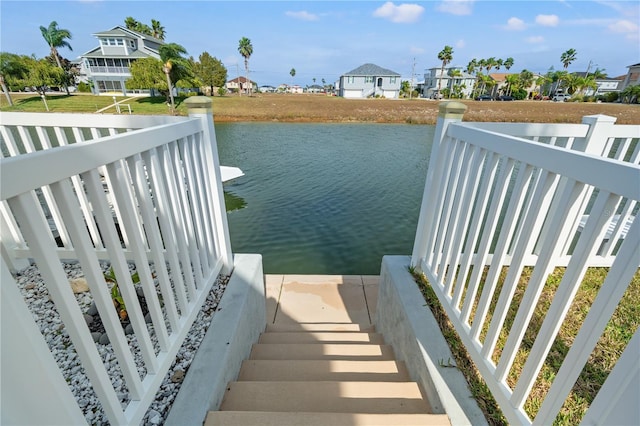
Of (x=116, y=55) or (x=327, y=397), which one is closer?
(x=327, y=397)

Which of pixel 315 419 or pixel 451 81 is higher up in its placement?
pixel 451 81

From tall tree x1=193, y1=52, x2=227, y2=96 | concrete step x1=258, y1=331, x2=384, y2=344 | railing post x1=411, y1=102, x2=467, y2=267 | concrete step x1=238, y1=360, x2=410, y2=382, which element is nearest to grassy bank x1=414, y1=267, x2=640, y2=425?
railing post x1=411, y1=102, x2=467, y2=267

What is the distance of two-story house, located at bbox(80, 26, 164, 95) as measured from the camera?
30.2m

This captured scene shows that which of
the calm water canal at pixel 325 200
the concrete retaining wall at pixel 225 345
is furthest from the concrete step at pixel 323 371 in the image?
the calm water canal at pixel 325 200

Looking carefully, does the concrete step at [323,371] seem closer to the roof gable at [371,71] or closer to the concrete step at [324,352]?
the concrete step at [324,352]

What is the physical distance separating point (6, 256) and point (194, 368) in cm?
206

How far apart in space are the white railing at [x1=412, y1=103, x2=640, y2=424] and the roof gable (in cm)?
5563

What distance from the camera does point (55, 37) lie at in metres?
32.2

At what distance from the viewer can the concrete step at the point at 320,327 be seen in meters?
3.06

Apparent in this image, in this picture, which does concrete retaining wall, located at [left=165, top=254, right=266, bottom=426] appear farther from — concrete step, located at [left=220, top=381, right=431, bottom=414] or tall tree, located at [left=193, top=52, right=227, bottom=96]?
tall tree, located at [left=193, top=52, right=227, bottom=96]

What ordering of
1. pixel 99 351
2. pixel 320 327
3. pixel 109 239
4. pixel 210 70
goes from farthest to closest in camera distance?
pixel 210 70 → pixel 320 327 → pixel 99 351 → pixel 109 239

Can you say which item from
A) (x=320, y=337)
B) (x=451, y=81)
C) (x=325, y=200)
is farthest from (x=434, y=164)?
(x=451, y=81)

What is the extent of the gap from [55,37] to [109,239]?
1816 inches

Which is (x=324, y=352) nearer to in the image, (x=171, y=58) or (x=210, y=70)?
(x=171, y=58)
